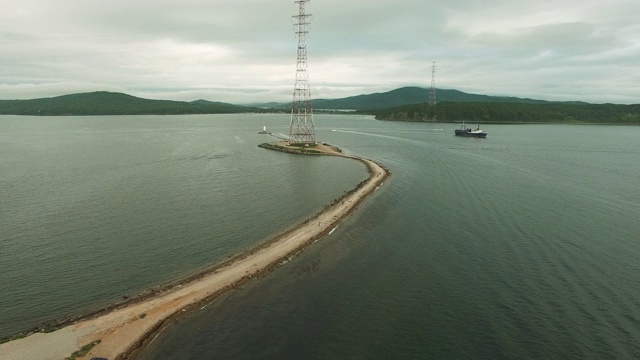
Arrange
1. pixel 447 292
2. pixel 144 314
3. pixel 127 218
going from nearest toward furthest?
pixel 144 314 → pixel 447 292 → pixel 127 218

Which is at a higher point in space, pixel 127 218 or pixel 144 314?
pixel 127 218

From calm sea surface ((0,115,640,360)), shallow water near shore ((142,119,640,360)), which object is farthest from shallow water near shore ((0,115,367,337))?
shallow water near shore ((142,119,640,360))

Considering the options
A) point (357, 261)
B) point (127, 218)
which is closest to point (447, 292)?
point (357, 261)

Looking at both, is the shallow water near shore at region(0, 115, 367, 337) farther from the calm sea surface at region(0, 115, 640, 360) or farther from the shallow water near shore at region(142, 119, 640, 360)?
the shallow water near shore at region(142, 119, 640, 360)

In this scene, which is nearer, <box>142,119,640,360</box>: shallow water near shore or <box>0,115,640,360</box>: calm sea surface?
<box>142,119,640,360</box>: shallow water near shore

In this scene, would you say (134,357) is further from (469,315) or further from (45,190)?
(45,190)

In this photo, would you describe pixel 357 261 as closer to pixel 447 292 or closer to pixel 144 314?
pixel 447 292

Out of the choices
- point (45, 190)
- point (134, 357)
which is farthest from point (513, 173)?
point (45, 190)

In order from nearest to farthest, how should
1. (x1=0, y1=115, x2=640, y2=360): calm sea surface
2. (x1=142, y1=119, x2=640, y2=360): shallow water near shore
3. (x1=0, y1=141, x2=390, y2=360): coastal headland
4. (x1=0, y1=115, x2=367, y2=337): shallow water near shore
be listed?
1. (x1=0, y1=141, x2=390, y2=360): coastal headland
2. (x1=142, y1=119, x2=640, y2=360): shallow water near shore
3. (x1=0, y1=115, x2=640, y2=360): calm sea surface
4. (x1=0, y1=115, x2=367, y2=337): shallow water near shore
